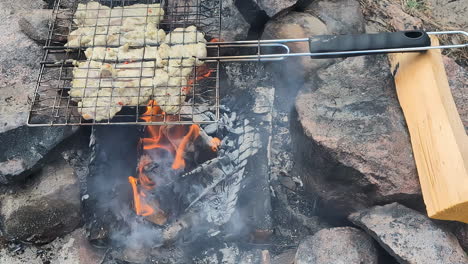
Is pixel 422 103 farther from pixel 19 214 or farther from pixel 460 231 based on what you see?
pixel 19 214

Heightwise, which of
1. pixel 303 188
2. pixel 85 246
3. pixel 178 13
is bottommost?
pixel 85 246

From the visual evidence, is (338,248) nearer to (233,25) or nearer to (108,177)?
(108,177)

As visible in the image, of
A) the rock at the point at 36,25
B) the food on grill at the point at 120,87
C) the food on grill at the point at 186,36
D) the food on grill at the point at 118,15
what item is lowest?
the rock at the point at 36,25

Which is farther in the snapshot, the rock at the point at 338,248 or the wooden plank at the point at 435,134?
the rock at the point at 338,248

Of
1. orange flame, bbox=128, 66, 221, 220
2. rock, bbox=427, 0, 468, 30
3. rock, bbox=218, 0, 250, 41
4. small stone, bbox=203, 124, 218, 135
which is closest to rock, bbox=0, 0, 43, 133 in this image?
orange flame, bbox=128, 66, 221, 220

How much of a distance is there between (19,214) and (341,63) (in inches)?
123

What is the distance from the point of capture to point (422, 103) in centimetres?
361

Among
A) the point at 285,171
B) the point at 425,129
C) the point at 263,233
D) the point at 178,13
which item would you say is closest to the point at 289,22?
the point at 178,13

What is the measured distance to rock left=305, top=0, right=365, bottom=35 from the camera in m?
4.69

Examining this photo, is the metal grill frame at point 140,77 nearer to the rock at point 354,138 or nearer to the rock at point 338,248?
the rock at point 354,138

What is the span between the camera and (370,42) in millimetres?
3520

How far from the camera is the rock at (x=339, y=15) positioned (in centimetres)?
469

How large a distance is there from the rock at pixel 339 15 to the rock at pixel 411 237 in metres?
1.95

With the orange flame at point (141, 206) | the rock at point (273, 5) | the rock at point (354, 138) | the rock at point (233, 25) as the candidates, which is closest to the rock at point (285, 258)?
the rock at point (354, 138)
